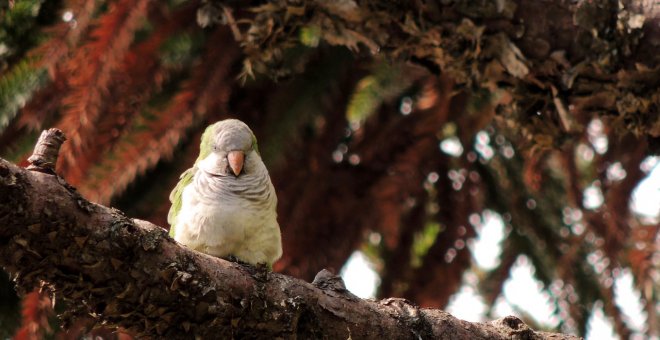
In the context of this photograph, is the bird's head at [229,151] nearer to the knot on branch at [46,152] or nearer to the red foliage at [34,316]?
the red foliage at [34,316]

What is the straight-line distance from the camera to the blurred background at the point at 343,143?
3152mm

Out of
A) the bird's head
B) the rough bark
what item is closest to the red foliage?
the bird's head

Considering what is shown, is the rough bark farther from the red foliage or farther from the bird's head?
the red foliage

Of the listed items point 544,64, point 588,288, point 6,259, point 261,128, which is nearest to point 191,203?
point 261,128

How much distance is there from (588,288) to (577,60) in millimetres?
1613

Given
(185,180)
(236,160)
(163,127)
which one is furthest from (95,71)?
(236,160)

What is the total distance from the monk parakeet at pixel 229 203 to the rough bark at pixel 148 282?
51 centimetres

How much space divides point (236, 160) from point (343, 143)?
1.35 m

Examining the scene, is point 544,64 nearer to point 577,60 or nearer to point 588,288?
point 577,60

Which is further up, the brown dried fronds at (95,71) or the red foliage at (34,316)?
the brown dried fronds at (95,71)

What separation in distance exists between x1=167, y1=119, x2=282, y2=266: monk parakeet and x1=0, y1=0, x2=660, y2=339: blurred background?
317mm

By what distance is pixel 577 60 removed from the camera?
304 cm

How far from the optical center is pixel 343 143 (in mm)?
4234

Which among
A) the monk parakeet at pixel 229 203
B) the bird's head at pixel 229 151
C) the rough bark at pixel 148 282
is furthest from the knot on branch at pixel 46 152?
the bird's head at pixel 229 151
